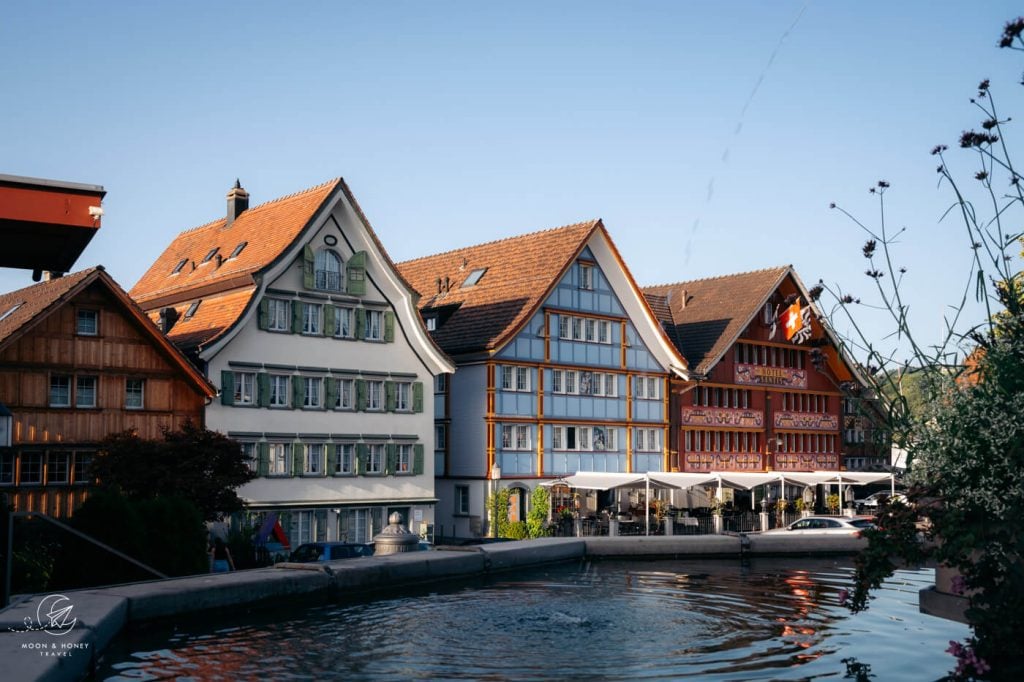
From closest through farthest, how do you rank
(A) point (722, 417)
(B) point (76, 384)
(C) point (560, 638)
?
1. (C) point (560, 638)
2. (B) point (76, 384)
3. (A) point (722, 417)

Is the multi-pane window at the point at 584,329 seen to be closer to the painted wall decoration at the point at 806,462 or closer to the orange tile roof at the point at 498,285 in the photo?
the orange tile roof at the point at 498,285

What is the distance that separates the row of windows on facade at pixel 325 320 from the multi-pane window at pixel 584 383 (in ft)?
29.3

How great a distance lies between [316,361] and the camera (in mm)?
42812

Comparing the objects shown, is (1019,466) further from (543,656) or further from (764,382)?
(764,382)

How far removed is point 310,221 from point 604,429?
17488 mm

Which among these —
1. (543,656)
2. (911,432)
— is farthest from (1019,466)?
(543,656)

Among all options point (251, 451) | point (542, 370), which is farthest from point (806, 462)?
point (251, 451)

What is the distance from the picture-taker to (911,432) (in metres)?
13.1

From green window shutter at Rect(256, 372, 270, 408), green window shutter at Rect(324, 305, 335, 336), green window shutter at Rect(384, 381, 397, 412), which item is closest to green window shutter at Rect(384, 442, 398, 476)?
green window shutter at Rect(384, 381, 397, 412)

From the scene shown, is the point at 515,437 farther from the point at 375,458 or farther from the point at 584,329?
the point at 375,458

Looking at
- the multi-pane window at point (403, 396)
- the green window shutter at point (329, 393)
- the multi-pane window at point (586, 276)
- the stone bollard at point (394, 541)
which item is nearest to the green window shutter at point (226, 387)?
the green window shutter at point (329, 393)

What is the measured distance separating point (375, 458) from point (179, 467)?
1166 centimetres

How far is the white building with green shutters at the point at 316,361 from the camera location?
4075 centimetres

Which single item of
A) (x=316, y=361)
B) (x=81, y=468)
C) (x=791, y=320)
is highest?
(x=791, y=320)
